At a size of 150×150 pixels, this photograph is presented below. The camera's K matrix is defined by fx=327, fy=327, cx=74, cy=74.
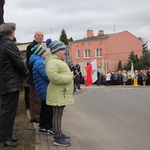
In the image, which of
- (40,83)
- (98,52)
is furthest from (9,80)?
(98,52)

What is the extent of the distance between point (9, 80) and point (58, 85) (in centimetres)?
87

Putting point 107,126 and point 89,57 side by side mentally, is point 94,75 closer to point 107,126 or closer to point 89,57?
point 107,126

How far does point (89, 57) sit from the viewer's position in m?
65.7

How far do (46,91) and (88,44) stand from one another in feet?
196

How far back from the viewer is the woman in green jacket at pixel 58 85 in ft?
18.5

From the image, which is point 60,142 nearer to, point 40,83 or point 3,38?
point 40,83

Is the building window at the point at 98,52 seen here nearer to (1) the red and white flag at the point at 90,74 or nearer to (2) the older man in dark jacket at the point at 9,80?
(1) the red and white flag at the point at 90,74

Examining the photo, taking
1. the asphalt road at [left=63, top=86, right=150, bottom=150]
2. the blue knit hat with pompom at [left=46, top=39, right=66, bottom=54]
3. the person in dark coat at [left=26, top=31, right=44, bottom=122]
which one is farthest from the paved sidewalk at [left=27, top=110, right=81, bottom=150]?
the blue knit hat with pompom at [left=46, top=39, right=66, bottom=54]

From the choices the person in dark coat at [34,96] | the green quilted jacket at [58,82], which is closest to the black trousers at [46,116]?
the green quilted jacket at [58,82]

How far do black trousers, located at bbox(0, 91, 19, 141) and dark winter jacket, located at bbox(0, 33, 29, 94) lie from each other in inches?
5.1

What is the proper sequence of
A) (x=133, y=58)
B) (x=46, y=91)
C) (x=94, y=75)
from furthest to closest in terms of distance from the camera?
(x=133, y=58) < (x=94, y=75) < (x=46, y=91)

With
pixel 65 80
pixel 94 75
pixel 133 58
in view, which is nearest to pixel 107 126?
pixel 94 75

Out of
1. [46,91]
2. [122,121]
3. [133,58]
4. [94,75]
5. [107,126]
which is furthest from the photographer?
[133,58]

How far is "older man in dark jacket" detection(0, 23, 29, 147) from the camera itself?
17.6 feet
